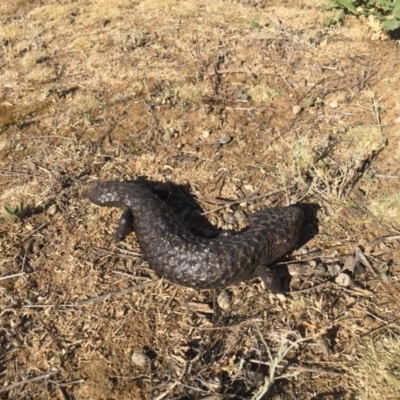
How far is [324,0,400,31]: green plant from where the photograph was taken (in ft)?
24.0

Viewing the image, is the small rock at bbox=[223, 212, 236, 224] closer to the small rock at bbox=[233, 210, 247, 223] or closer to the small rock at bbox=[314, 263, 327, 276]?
the small rock at bbox=[233, 210, 247, 223]

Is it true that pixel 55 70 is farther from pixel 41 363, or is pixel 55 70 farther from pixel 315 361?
pixel 315 361

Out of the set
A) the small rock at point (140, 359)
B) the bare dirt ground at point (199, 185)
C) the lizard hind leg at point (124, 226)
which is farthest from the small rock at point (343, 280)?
the lizard hind leg at point (124, 226)

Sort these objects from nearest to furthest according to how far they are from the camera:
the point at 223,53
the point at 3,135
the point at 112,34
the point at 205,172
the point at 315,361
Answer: the point at 315,361, the point at 205,172, the point at 3,135, the point at 223,53, the point at 112,34

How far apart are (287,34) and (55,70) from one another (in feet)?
14.0

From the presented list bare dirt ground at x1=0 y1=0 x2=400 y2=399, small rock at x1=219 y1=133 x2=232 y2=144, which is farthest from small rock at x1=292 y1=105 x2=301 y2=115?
small rock at x1=219 y1=133 x2=232 y2=144

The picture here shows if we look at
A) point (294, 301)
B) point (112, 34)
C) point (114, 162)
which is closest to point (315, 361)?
point (294, 301)

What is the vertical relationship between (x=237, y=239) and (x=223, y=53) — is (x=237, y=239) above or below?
below

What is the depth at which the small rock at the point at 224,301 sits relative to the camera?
15.1 ft

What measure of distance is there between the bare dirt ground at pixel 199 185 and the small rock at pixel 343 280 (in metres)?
0.02

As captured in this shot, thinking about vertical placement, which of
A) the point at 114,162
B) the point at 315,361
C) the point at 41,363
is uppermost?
the point at 114,162

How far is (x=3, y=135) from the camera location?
6.71 metres

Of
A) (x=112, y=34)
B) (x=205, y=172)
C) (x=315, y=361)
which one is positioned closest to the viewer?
(x=315, y=361)

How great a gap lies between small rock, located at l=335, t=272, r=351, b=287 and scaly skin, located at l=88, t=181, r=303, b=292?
61 centimetres
